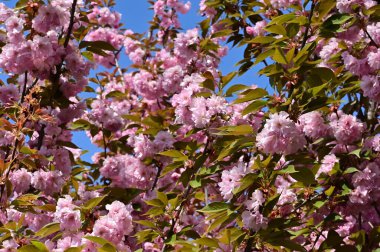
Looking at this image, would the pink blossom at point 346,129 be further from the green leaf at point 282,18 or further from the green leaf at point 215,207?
the green leaf at point 215,207

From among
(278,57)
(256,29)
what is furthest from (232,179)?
(256,29)

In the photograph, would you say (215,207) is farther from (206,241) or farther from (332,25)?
(332,25)

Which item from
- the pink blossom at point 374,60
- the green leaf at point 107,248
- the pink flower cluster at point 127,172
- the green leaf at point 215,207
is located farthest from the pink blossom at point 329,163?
the pink flower cluster at point 127,172

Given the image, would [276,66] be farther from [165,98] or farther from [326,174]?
[165,98]

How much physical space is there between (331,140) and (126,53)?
15.9 ft

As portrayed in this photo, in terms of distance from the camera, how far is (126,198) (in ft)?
11.2

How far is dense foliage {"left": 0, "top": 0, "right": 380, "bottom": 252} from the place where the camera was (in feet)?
7.89

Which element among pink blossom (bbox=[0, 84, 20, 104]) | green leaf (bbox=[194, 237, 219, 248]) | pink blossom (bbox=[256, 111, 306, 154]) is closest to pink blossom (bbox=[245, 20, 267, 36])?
pink blossom (bbox=[0, 84, 20, 104])

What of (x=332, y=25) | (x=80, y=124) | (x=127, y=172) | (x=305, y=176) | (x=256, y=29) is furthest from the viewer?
(x=256, y=29)

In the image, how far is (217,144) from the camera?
2729mm

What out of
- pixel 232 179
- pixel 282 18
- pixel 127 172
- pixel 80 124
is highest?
pixel 80 124

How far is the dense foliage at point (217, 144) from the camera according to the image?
2404mm

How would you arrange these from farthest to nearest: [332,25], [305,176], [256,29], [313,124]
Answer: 1. [256,29]
2. [313,124]
3. [332,25]
4. [305,176]

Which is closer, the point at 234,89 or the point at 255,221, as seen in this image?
the point at 255,221
